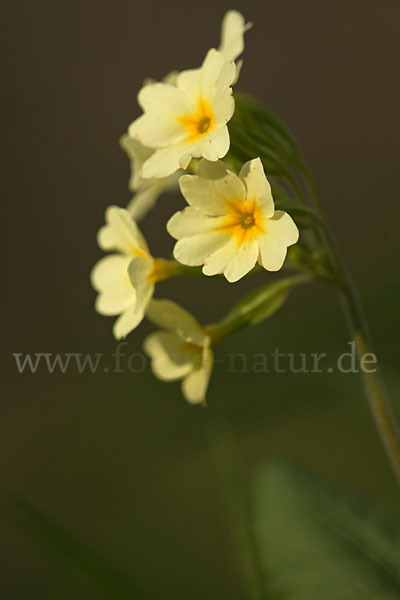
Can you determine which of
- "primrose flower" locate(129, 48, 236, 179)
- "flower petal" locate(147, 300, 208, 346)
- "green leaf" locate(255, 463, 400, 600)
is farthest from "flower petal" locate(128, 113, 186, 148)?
"green leaf" locate(255, 463, 400, 600)

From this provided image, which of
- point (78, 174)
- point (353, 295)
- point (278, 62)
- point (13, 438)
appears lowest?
point (13, 438)

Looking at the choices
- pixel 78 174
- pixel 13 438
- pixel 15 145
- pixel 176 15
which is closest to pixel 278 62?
pixel 176 15

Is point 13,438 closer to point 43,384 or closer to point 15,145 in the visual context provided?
point 43,384

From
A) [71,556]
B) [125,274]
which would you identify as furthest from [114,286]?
[71,556]

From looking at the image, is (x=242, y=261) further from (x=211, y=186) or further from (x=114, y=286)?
(x=114, y=286)

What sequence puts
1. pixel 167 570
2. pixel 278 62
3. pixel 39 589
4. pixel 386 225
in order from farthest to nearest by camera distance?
pixel 278 62
pixel 386 225
pixel 39 589
pixel 167 570

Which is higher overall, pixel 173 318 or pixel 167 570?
pixel 173 318

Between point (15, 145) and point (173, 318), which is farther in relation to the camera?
point (15, 145)
